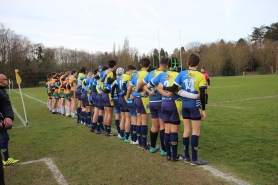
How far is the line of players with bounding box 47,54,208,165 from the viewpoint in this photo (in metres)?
5.18

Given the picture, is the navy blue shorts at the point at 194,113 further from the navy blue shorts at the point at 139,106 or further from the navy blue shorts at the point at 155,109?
the navy blue shorts at the point at 139,106

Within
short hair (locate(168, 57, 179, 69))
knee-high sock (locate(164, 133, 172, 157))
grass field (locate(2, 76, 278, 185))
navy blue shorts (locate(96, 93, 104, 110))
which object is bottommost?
grass field (locate(2, 76, 278, 185))

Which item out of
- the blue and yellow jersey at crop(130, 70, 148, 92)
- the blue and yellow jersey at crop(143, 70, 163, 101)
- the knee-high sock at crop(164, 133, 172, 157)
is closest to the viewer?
the knee-high sock at crop(164, 133, 172, 157)

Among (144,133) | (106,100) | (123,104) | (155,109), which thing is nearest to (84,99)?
(106,100)

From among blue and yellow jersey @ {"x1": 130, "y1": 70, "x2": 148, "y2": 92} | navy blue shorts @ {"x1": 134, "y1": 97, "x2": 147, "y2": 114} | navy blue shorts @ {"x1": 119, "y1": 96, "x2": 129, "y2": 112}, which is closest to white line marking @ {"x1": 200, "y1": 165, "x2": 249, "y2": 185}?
navy blue shorts @ {"x1": 134, "y1": 97, "x2": 147, "y2": 114}

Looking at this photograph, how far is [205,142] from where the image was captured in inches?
273

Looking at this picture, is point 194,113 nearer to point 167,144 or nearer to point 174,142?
point 174,142

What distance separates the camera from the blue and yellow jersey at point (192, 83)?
5.08 meters

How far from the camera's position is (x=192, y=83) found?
5.11 m

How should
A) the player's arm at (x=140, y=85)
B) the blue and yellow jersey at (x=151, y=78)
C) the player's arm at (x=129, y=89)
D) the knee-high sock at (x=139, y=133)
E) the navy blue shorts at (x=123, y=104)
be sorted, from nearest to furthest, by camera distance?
the blue and yellow jersey at (x=151, y=78) < the player's arm at (x=140, y=85) < the player's arm at (x=129, y=89) < the knee-high sock at (x=139, y=133) < the navy blue shorts at (x=123, y=104)

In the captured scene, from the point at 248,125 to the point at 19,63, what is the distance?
66443 millimetres

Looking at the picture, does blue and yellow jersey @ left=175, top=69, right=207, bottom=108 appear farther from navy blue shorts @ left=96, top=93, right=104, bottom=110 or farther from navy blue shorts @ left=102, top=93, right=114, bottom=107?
navy blue shorts @ left=96, top=93, right=104, bottom=110

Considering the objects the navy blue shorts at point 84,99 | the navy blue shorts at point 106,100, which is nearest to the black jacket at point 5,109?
the navy blue shorts at point 106,100

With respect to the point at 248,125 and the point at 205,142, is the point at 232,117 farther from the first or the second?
the point at 205,142
